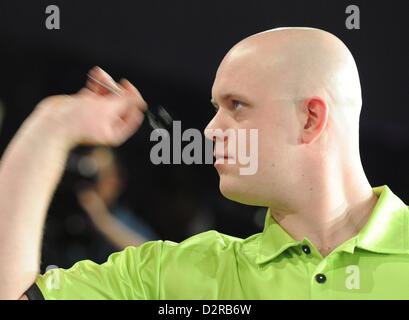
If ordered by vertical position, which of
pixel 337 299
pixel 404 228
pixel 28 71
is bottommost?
pixel 337 299

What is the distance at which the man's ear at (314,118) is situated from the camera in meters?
1.33

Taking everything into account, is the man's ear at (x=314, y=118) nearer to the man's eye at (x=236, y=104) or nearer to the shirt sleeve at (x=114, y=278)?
the man's eye at (x=236, y=104)

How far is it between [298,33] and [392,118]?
0.36m

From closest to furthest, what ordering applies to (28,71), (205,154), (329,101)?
(329,101) < (205,154) < (28,71)

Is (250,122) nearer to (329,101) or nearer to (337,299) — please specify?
(329,101)

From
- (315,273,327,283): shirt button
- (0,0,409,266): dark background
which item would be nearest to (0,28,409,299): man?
(315,273,327,283): shirt button

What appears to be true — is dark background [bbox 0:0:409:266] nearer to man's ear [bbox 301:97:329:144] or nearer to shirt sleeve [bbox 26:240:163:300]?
man's ear [bbox 301:97:329:144]

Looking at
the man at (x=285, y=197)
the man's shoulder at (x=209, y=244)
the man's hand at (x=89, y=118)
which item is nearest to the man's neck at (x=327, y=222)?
the man at (x=285, y=197)

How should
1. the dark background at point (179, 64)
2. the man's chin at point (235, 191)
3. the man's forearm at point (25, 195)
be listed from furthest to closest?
the dark background at point (179, 64) < the man's chin at point (235, 191) < the man's forearm at point (25, 195)

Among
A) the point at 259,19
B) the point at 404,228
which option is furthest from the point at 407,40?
the point at 404,228

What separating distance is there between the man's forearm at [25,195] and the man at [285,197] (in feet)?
0.07

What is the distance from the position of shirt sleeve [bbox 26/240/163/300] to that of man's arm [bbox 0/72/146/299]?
0.25 feet

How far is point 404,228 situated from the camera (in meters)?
1.37

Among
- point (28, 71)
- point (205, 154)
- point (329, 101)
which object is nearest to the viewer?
point (329, 101)
